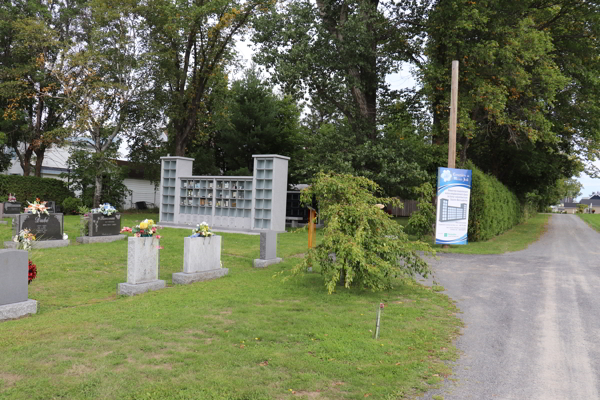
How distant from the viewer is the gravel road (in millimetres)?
4129

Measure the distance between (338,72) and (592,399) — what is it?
58.4 ft

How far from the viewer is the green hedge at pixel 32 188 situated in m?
26.2

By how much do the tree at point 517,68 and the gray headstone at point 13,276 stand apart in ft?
51.3

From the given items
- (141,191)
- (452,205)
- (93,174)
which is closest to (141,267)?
(452,205)

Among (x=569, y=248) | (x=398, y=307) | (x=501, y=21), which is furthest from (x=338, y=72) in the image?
(x=398, y=307)

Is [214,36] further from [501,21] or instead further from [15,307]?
[15,307]

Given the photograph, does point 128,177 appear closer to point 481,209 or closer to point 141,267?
point 481,209

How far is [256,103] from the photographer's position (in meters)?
30.7

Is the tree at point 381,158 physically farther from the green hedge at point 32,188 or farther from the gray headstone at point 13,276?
the green hedge at point 32,188

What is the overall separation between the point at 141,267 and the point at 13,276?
208 cm

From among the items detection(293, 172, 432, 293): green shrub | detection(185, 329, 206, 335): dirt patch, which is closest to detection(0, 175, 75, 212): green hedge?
detection(293, 172, 432, 293): green shrub

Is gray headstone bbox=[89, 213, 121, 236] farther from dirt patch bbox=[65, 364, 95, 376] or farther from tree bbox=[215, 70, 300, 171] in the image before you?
tree bbox=[215, 70, 300, 171]

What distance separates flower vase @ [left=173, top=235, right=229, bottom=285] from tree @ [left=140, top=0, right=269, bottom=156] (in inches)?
675

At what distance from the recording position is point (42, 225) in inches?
504
